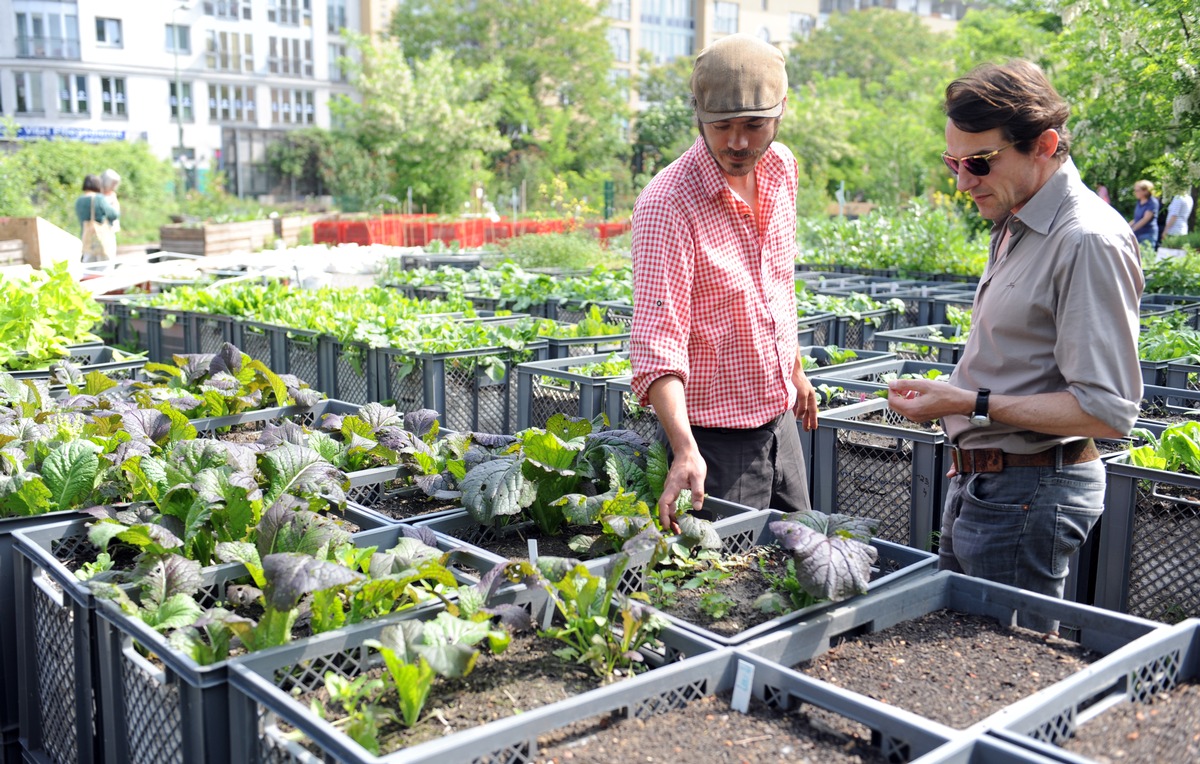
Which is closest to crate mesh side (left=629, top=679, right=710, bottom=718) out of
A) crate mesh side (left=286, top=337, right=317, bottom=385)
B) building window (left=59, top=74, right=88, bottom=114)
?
crate mesh side (left=286, top=337, right=317, bottom=385)

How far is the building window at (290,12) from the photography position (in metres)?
53.4

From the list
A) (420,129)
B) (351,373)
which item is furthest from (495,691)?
(420,129)

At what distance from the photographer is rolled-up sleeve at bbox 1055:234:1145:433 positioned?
230 cm

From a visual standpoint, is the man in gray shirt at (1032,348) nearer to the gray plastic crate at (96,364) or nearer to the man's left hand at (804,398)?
the man's left hand at (804,398)

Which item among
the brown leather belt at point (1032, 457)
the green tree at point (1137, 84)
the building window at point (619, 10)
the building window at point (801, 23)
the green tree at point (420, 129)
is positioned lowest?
the brown leather belt at point (1032, 457)

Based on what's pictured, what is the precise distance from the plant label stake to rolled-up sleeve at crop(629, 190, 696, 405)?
0.86 m

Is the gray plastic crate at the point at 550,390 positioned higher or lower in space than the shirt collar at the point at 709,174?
lower

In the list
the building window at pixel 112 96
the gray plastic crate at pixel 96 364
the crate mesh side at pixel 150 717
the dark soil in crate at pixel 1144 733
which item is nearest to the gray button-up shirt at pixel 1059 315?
the dark soil in crate at pixel 1144 733

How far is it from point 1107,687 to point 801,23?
7714 cm

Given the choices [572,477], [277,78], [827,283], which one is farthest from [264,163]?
[572,477]

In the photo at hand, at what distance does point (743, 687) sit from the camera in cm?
192

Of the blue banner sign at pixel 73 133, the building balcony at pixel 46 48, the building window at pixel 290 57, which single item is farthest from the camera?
the building window at pixel 290 57

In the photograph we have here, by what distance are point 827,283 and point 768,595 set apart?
7575 millimetres

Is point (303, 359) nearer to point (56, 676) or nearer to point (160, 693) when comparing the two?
point (56, 676)
